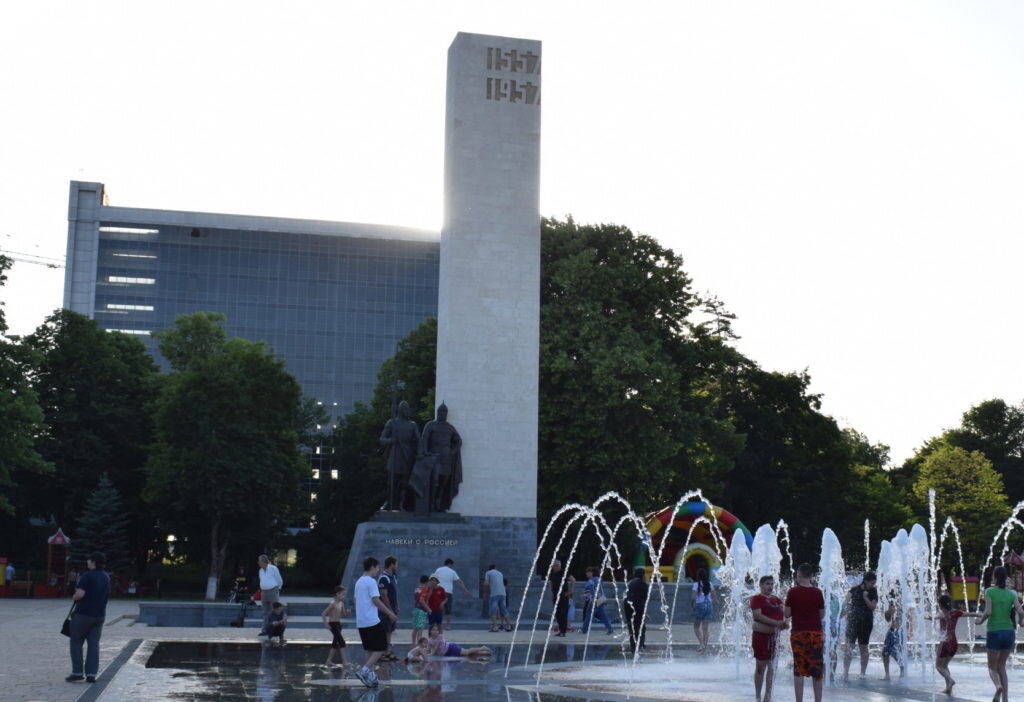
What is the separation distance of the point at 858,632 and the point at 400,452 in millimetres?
14767

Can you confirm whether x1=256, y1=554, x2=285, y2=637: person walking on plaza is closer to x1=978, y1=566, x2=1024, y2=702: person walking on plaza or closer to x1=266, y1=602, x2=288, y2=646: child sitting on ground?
x1=266, y1=602, x2=288, y2=646: child sitting on ground

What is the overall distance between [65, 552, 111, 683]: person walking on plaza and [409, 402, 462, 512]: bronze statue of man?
15277mm

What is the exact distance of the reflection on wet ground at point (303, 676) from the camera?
568 inches

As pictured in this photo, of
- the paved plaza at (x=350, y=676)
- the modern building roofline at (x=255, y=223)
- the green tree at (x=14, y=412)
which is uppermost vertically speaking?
the modern building roofline at (x=255, y=223)

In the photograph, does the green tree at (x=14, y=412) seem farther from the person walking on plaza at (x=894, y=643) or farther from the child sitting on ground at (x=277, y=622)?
the person walking on plaza at (x=894, y=643)

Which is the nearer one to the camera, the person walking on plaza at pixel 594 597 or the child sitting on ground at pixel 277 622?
the child sitting on ground at pixel 277 622

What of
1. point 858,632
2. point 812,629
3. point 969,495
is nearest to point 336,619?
point 858,632

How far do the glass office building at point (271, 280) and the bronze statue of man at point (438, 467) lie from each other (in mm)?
82023

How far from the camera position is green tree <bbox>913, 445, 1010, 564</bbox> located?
75.1 meters

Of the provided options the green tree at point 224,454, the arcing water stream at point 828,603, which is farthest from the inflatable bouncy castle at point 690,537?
the green tree at point 224,454

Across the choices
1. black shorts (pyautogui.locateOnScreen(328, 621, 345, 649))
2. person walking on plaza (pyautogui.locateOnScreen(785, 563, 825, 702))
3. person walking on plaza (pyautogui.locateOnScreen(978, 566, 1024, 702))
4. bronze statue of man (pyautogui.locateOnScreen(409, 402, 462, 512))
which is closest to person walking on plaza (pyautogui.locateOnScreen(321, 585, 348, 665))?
black shorts (pyautogui.locateOnScreen(328, 621, 345, 649))

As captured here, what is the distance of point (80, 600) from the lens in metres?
15.5

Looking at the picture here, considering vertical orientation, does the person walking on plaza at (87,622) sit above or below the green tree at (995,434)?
below

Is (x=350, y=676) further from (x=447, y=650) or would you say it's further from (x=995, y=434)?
(x=995, y=434)
